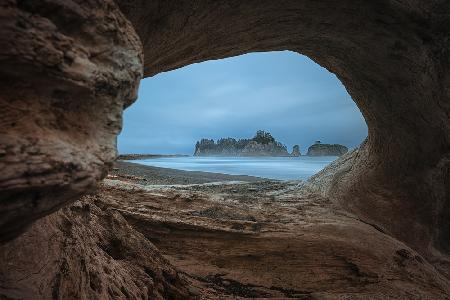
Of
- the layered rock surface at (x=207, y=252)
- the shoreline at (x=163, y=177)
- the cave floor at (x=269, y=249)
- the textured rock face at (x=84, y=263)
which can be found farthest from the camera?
the shoreline at (x=163, y=177)

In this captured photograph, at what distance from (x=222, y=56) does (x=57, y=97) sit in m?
4.44

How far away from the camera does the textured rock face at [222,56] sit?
6.18 feet

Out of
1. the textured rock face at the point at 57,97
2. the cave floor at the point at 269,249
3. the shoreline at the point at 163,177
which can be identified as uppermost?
the textured rock face at the point at 57,97

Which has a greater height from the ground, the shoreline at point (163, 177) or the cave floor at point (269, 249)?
the shoreline at point (163, 177)

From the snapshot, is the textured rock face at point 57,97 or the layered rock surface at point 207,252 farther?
the layered rock surface at point 207,252

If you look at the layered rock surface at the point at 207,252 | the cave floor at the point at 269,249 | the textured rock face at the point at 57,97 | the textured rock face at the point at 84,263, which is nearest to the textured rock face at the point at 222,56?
the textured rock face at the point at 57,97

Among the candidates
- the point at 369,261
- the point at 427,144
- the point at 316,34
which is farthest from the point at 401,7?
the point at 369,261

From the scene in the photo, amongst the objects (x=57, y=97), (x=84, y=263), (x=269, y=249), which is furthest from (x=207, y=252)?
(x=57, y=97)

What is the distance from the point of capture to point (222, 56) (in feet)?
20.5

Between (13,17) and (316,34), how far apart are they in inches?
189

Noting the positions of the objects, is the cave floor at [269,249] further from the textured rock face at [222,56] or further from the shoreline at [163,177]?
the shoreline at [163,177]

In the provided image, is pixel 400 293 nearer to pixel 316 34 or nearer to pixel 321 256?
pixel 321 256

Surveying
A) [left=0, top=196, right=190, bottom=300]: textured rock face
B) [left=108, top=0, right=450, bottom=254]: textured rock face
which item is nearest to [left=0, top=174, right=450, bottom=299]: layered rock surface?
[left=0, top=196, right=190, bottom=300]: textured rock face

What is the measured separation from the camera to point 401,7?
490 centimetres
